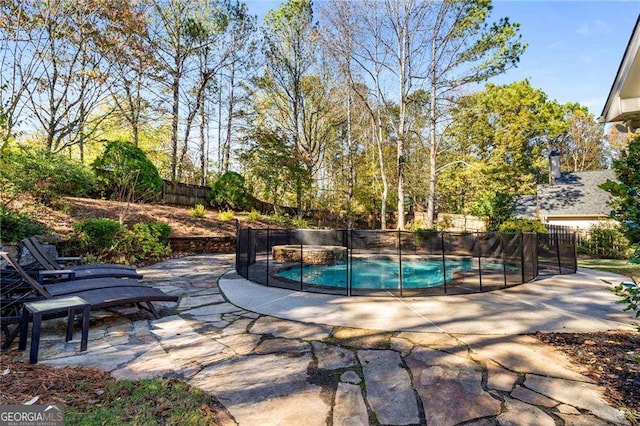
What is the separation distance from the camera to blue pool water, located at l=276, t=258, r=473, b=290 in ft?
20.6

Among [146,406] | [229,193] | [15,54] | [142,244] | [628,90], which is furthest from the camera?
[229,193]

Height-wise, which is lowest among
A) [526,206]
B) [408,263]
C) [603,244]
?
[408,263]

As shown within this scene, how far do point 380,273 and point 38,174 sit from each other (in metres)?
8.42

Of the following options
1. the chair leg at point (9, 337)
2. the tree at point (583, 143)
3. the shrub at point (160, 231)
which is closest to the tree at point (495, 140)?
the tree at point (583, 143)

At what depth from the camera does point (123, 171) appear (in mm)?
10016

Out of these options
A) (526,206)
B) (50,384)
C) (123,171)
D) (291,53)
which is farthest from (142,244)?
(526,206)

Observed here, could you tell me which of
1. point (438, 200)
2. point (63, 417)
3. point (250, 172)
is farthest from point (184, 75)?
point (438, 200)

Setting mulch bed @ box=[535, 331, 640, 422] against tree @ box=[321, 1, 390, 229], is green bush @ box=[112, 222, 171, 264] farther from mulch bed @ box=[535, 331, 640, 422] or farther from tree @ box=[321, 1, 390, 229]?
tree @ box=[321, 1, 390, 229]

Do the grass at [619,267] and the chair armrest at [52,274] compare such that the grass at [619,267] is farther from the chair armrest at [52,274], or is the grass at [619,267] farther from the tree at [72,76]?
the tree at [72,76]

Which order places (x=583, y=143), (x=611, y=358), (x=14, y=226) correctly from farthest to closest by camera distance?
(x=583, y=143), (x=14, y=226), (x=611, y=358)

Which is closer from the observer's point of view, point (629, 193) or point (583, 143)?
point (629, 193)

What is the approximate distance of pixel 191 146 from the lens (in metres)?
19.1

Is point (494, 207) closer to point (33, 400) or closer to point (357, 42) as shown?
point (357, 42)

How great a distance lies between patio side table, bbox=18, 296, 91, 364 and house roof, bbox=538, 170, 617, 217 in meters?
20.8
